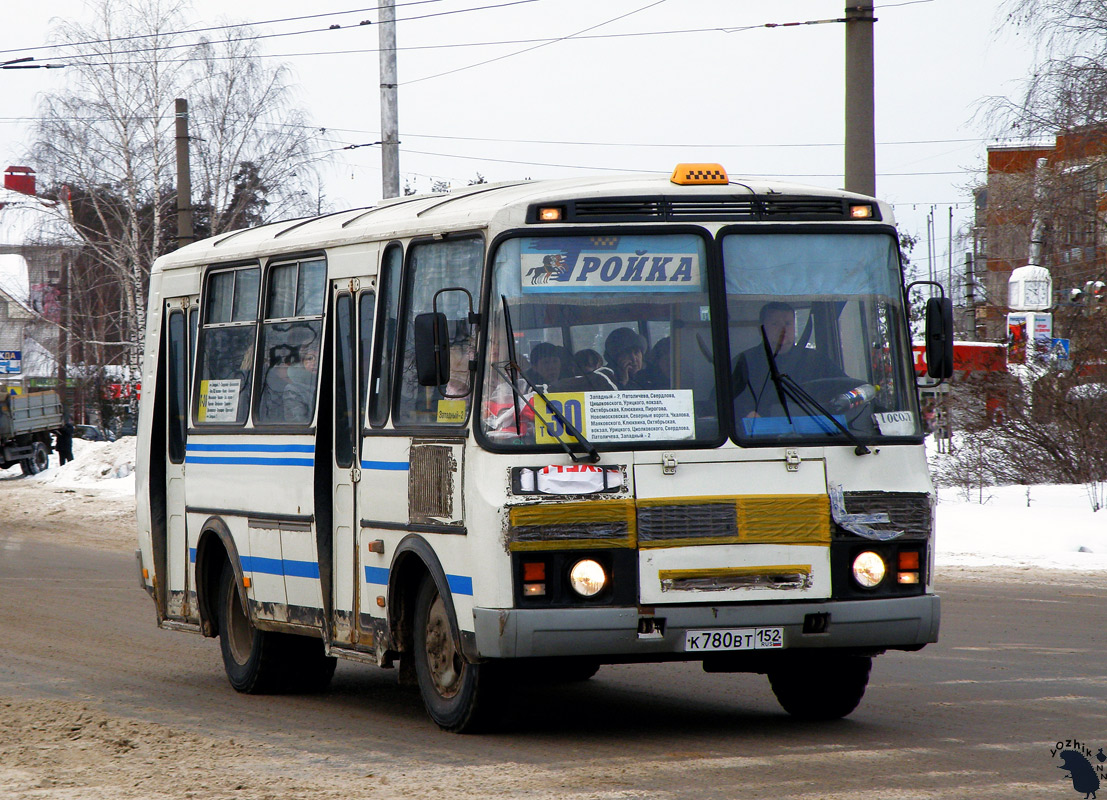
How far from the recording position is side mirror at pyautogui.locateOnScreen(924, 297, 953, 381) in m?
7.94

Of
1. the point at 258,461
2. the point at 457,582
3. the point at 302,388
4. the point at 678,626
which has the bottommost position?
the point at 678,626

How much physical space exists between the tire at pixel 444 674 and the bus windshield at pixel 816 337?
1.67m

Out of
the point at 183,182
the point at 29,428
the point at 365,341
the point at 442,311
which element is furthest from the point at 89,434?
the point at 442,311

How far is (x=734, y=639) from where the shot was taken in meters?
7.50

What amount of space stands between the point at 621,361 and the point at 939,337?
1.57m

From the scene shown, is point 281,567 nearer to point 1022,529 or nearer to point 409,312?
point 409,312

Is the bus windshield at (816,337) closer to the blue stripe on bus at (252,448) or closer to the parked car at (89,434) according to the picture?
the blue stripe on bus at (252,448)

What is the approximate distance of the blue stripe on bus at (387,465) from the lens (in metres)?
8.34

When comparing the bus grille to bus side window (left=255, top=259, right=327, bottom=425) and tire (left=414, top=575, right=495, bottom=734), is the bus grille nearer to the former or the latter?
tire (left=414, top=575, right=495, bottom=734)

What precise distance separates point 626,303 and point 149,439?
510 cm

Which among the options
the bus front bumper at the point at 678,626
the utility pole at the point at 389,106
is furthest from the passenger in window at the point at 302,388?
the utility pole at the point at 389,106

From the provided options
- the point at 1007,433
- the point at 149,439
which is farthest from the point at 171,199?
the point at 149,439

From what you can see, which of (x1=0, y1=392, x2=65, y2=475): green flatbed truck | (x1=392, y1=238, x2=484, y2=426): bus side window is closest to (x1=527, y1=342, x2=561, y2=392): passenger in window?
(x1=392, y1=238, x2=484, y2=426): bus side window

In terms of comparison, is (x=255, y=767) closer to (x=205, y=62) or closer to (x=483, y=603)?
(x=483, y=603)
